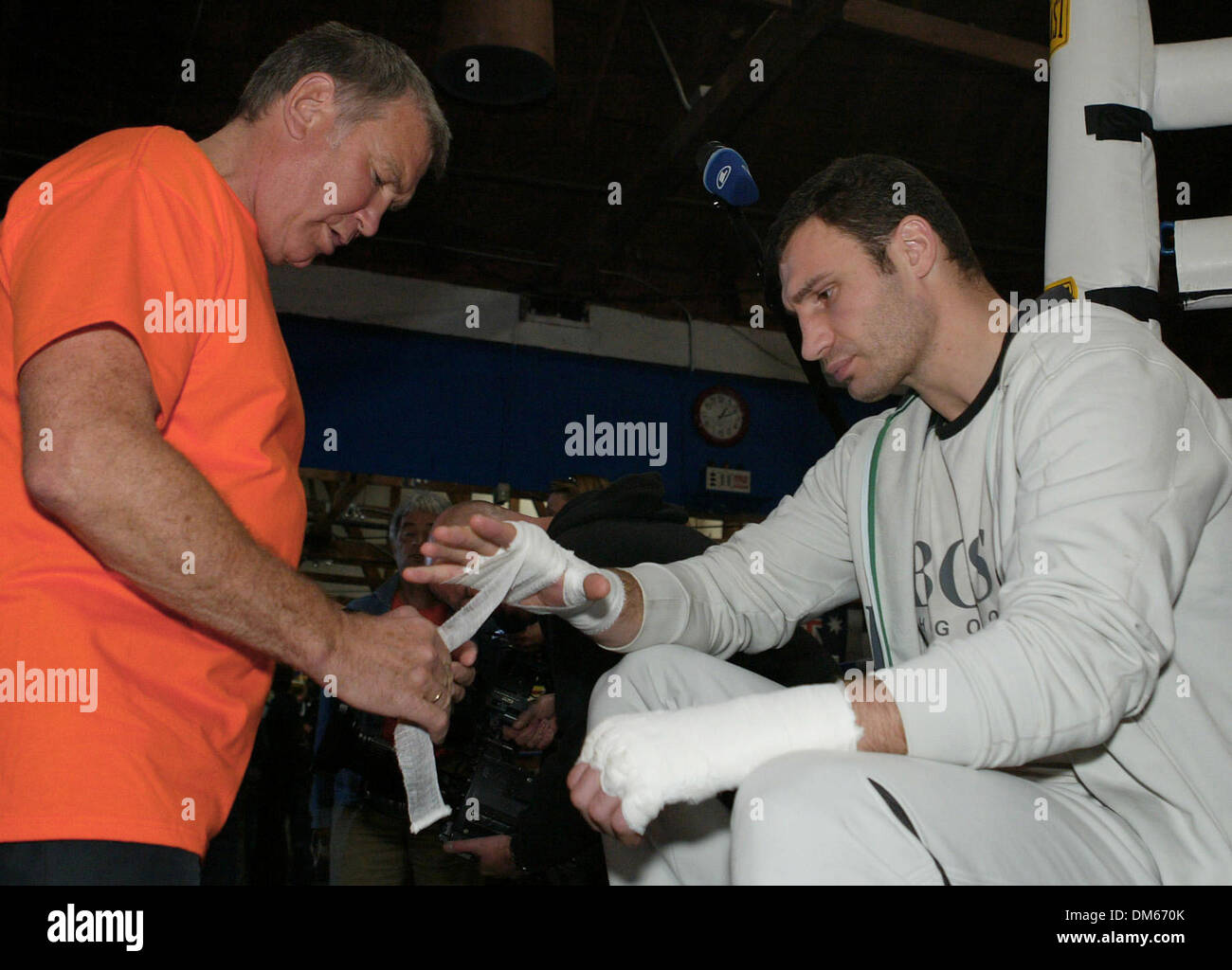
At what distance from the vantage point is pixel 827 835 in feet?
2.79

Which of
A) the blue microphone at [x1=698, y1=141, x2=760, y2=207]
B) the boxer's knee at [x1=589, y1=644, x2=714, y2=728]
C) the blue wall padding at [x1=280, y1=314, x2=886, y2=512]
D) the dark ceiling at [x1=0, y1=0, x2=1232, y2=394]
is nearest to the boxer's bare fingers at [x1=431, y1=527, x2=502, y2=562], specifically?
the boxer's knee at [x1=589, y1=644, x2=714, y2=728]

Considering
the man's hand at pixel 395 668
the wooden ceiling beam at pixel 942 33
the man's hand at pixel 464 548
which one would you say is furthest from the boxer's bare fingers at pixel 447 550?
the wooden ceiling beam at pixel 942 33

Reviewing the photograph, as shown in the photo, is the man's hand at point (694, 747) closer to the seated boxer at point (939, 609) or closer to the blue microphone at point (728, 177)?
the seated boxer at point (939, 609)

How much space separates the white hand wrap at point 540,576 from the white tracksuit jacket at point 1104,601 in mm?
64

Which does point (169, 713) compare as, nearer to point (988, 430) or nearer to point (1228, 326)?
point (988, 430)

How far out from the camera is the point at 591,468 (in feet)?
16.7

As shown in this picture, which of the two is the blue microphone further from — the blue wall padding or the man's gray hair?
the blue wall padding

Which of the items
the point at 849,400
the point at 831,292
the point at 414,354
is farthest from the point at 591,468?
the point at 831,292

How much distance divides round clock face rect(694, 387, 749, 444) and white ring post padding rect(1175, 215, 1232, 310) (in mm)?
3674

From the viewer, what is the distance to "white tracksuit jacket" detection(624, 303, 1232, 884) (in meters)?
0.94

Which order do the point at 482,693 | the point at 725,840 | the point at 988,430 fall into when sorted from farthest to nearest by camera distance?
the point at 482,693
the point at 988,430
the point at 725,840

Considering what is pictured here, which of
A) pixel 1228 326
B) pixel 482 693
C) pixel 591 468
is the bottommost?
pixel 482 693

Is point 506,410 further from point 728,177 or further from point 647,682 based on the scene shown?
point 647,682
